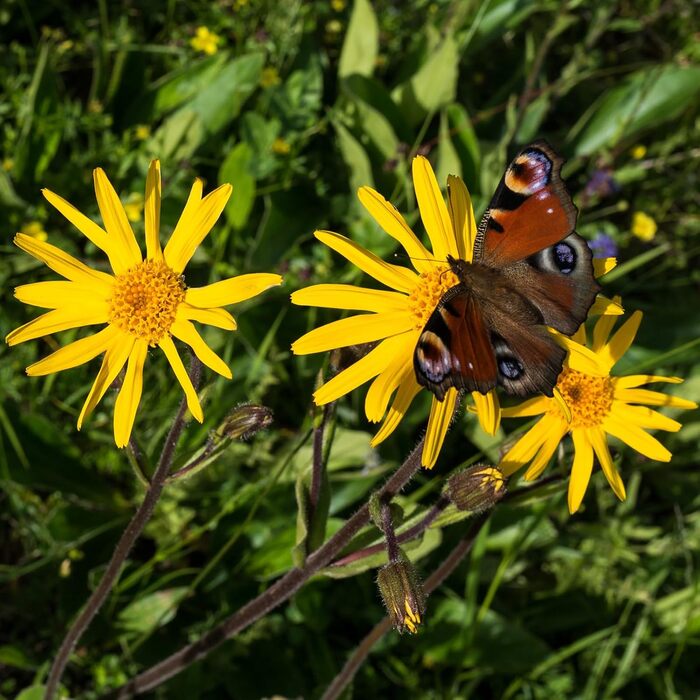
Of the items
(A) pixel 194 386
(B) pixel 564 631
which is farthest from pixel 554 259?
(B) pixel 564 631

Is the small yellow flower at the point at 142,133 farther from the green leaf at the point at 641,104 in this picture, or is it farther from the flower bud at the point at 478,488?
the flower bud at the point at 478,488

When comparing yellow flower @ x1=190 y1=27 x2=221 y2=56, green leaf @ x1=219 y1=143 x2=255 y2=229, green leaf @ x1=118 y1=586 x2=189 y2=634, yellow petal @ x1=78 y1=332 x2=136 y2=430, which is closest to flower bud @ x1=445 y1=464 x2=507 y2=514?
yellow petal @ x1=78 y1=332 x2=136 y2=430

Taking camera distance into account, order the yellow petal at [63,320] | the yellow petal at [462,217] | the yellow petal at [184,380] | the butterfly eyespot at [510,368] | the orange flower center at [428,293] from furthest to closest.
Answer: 1. the yellow petal at [462,217]
2. the orange flower center at [428,293]
3. the yellow petal at [63,320]
4. the yellow petal at [184,380]
5. the butterfly eyespot at [510,368]

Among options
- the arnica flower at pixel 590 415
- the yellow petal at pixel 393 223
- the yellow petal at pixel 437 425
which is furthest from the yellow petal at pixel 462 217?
the yellow petal at pixel 437 425

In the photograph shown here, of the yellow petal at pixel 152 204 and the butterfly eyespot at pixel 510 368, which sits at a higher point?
the yellow petal at pixel 152 204

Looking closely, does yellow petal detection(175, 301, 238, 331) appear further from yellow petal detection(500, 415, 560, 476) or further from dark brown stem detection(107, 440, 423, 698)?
yellow petal detection(500, 415, 560, 476)

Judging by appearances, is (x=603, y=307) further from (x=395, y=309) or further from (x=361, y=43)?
(x=361, y=43)

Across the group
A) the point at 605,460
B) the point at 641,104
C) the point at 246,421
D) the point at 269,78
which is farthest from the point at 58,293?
the point at 641,104
